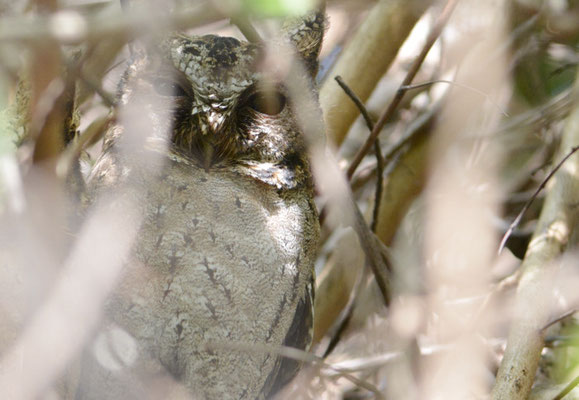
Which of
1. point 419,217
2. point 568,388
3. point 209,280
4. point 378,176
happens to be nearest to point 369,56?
point 378,176

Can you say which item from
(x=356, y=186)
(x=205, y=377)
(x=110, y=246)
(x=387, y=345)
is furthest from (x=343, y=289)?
→ (x=110, y=246)

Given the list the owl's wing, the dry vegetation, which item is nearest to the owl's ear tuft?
the dry vegetation

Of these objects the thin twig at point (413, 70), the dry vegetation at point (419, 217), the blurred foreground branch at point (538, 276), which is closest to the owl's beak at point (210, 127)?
the dry vegetation at point (419, 217)

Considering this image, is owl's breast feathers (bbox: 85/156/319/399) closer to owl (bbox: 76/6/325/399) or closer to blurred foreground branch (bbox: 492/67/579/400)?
owl (bbox: 76/6/325/399)

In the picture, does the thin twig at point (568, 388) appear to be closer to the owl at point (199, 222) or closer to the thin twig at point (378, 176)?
the owl at point (199, 222)

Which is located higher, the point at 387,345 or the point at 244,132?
the point at 244,132

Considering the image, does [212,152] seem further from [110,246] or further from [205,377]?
[205,377]
